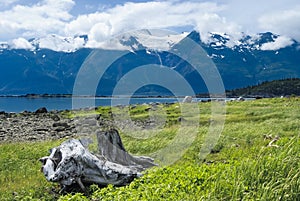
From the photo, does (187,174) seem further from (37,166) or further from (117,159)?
(37,166)

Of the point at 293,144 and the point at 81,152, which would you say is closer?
the point at 293,144

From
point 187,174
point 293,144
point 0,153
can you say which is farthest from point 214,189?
point 0,153

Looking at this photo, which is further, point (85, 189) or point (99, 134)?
point (99, 134)

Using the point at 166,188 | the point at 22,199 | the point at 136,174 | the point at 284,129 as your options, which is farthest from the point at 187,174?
the point at 284,129

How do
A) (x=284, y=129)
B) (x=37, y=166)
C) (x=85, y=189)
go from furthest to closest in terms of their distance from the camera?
(x=284, y=129)
(x=37, y=166)
(x=85, y=189)

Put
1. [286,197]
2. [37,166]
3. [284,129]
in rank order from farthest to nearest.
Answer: [284,129] < [37,166] < [286,197]

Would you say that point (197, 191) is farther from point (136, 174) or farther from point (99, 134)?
point (99, 134)

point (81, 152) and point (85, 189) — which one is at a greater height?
point (81, 152)

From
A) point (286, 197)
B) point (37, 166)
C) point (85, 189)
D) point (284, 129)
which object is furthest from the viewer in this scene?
point (284, 129)

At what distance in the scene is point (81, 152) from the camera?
15477 millimetres

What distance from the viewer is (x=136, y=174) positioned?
51.2ft

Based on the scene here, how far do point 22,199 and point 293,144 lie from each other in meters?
9.27

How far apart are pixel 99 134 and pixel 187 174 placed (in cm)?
662

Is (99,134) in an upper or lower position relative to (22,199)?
upper
